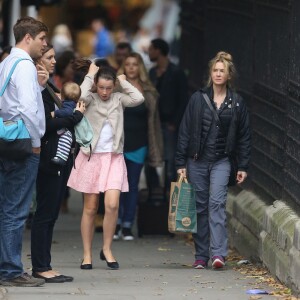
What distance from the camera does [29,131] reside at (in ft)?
31.5

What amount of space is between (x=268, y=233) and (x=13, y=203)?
7.97 ft

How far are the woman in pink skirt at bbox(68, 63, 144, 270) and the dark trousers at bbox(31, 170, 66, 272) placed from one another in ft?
2.75

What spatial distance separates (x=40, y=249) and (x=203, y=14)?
6.71 meters

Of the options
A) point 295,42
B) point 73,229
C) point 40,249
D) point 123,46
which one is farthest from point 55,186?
point 123,46

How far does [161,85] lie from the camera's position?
15094mm

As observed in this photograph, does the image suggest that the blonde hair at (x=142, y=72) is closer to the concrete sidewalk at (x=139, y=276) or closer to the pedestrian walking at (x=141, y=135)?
the pedestrian walking at (x=141, y=135)

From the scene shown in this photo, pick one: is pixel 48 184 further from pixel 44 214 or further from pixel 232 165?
pixel 232 165

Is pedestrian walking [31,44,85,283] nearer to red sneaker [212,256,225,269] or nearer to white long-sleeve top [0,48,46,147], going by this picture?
→ white long-sleeve top [0,48,46,147]

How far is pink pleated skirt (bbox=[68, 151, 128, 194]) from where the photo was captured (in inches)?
437

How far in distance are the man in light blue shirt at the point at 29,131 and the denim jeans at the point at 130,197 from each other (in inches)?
141

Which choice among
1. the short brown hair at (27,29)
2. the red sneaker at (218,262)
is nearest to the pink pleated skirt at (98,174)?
the red sneaker at (218,262)

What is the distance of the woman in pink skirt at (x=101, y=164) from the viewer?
11133 millimetres

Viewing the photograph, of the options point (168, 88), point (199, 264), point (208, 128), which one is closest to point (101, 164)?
point (208, 128)

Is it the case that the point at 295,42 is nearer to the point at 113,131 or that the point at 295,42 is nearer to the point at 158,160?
the point at 113,131
